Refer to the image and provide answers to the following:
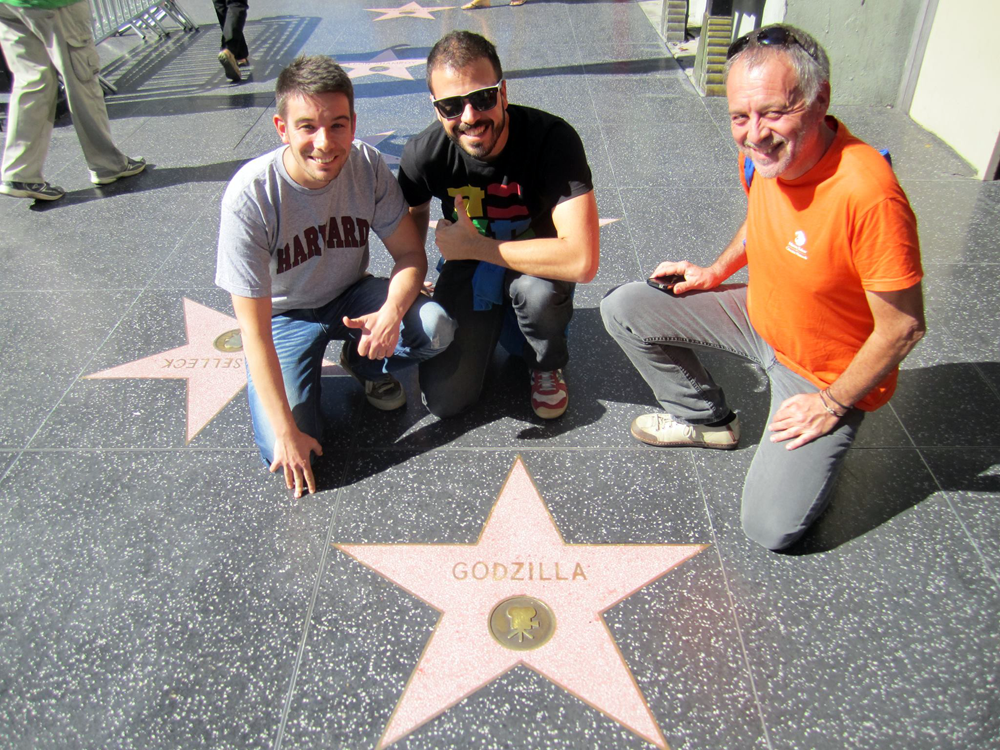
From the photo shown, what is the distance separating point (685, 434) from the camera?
8.41 ft

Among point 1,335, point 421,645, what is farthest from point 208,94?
point 421,645

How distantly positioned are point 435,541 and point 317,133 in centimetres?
129

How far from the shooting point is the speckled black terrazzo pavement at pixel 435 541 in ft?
5.95

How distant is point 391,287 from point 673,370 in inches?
39.7

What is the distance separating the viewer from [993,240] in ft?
12.1

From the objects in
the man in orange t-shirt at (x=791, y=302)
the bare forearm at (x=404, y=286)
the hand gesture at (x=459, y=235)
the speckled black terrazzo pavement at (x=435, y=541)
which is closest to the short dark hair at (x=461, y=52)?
the hand gesture at (x=459, y=235)

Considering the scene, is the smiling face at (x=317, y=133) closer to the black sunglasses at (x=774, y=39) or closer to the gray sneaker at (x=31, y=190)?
the black sunglasses at (x=774, y=39)

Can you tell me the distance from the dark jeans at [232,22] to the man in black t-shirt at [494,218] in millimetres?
4987

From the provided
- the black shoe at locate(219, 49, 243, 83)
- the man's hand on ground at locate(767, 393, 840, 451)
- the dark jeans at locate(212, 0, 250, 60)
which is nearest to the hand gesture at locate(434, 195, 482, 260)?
the man's hand on ground at locate(767, 393, 840, 451)

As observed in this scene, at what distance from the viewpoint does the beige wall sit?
4137 millimetres

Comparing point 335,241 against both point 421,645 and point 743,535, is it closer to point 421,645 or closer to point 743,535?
point 421,645

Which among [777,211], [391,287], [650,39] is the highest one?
[777,211]

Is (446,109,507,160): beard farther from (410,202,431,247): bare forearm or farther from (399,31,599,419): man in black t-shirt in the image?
(410,202,431,247): bare forearm

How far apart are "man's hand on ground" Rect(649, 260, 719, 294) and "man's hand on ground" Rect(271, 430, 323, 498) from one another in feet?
4.37
